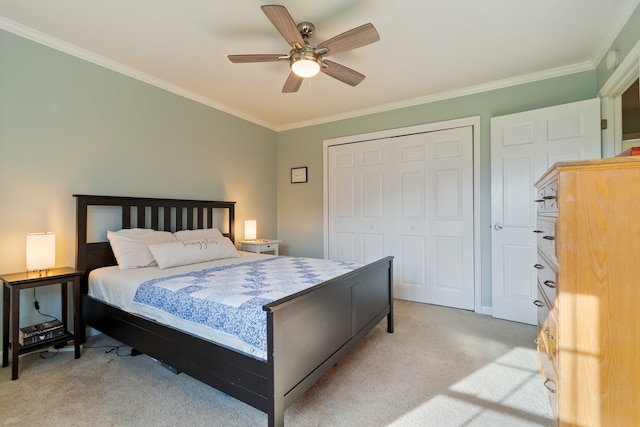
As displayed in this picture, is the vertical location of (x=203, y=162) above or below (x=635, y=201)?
above

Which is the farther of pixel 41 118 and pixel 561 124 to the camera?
pixel 561 124

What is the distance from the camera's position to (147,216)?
3.13 meters

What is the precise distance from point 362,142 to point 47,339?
3851mm

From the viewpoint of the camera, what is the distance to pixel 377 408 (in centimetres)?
169

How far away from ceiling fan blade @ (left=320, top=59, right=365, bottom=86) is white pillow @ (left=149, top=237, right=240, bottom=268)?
6.58 ft

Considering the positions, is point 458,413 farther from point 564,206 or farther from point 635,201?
point 635,201

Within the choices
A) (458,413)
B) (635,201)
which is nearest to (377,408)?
(458,413)

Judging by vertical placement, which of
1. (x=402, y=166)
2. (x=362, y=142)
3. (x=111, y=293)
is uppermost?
(x=362, y=142)

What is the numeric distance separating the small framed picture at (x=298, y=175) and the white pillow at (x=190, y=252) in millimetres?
1829

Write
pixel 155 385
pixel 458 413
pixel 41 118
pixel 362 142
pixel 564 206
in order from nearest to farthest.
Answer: pixel 564 206, pixel 458 413, pixel 155 385, pixel 41 118, pixel 362 142

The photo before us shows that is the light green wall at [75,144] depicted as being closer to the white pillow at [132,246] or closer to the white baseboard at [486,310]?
the white pillow at [132,246]

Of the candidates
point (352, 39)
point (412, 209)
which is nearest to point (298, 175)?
point (412, 209)

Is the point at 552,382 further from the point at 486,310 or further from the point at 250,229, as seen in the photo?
the point at 250,229

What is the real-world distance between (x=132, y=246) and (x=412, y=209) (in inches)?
124
